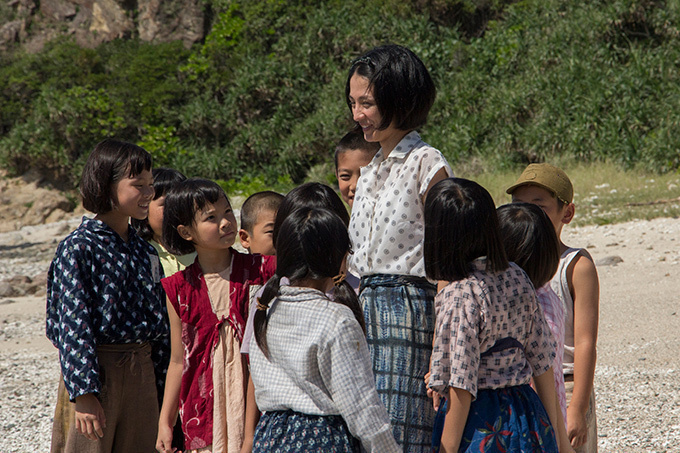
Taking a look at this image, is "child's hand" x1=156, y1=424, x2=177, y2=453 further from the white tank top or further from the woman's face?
the white tank top

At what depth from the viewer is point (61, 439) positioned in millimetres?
2600

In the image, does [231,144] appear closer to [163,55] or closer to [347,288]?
[163,55]

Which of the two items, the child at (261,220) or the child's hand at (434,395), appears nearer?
the child's hand at (434,395)

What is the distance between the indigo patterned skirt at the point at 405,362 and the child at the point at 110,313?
0.90 metres

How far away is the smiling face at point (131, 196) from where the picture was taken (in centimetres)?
261

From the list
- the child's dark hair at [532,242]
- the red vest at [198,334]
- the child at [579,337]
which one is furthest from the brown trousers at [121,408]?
the child at [579,337]

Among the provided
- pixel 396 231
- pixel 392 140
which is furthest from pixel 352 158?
pixel 396 231

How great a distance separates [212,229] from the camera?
8.80 feet

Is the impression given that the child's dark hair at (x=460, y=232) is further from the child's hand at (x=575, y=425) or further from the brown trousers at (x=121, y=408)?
the brown trousers at (x=121, y=408)

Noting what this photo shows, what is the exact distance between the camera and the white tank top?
2.52m

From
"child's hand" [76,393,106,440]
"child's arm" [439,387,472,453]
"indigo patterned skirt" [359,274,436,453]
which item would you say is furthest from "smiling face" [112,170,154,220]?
"child's arm" [439,387,472,453]

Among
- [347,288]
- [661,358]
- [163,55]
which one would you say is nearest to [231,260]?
[347,288]

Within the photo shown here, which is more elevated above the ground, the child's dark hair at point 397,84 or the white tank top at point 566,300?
the child's dark hair at point 397,84

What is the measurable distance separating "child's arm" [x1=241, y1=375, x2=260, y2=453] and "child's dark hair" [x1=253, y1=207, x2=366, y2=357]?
1.30 feet
